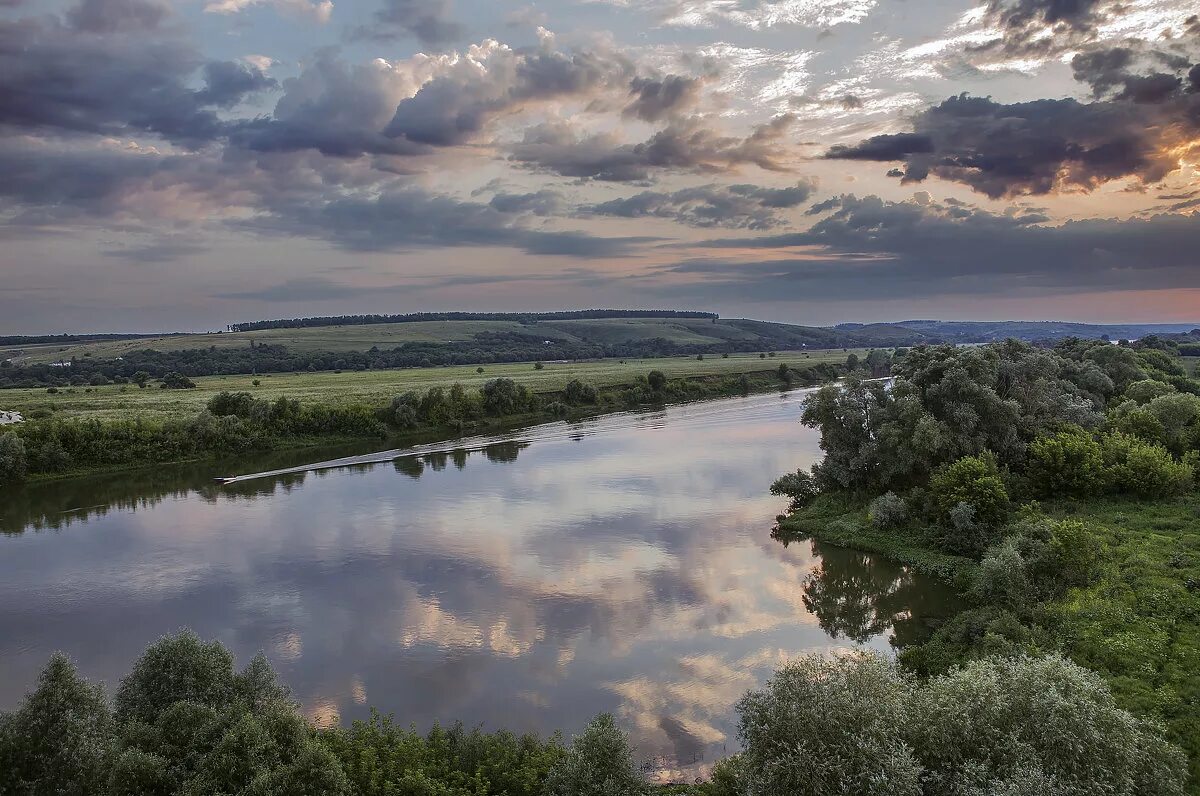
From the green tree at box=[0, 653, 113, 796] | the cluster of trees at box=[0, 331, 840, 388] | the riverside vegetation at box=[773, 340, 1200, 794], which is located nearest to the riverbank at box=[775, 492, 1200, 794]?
the riverside vegetation at box=[773, 340, 1200, 794]

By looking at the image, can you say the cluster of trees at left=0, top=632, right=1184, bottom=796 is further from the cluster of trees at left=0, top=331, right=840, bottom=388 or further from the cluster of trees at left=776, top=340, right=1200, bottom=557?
the cluster of trees at left=0, top=331, right=840, bottom=388

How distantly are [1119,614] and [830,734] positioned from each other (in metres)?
15.8

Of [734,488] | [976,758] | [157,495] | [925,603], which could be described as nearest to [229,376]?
[157,495]

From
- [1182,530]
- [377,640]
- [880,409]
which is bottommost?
[377,640]

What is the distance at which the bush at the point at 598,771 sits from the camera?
14.6 meters

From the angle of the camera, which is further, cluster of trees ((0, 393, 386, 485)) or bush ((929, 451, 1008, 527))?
cluster of trees ((0, 393, 386, 485))

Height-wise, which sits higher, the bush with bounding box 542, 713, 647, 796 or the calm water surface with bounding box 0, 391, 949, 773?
the bush with bounding box 542, 713, 647, 796

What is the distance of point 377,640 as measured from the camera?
26.9 meters

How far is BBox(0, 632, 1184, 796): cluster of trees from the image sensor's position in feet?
41.9

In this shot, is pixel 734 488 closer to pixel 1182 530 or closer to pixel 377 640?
pixel 1182 530

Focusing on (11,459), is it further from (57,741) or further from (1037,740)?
(1037,740)

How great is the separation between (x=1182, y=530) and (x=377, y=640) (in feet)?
111

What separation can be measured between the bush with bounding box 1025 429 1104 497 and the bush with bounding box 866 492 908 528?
23.6ft

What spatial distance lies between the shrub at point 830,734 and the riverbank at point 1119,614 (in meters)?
7.19
